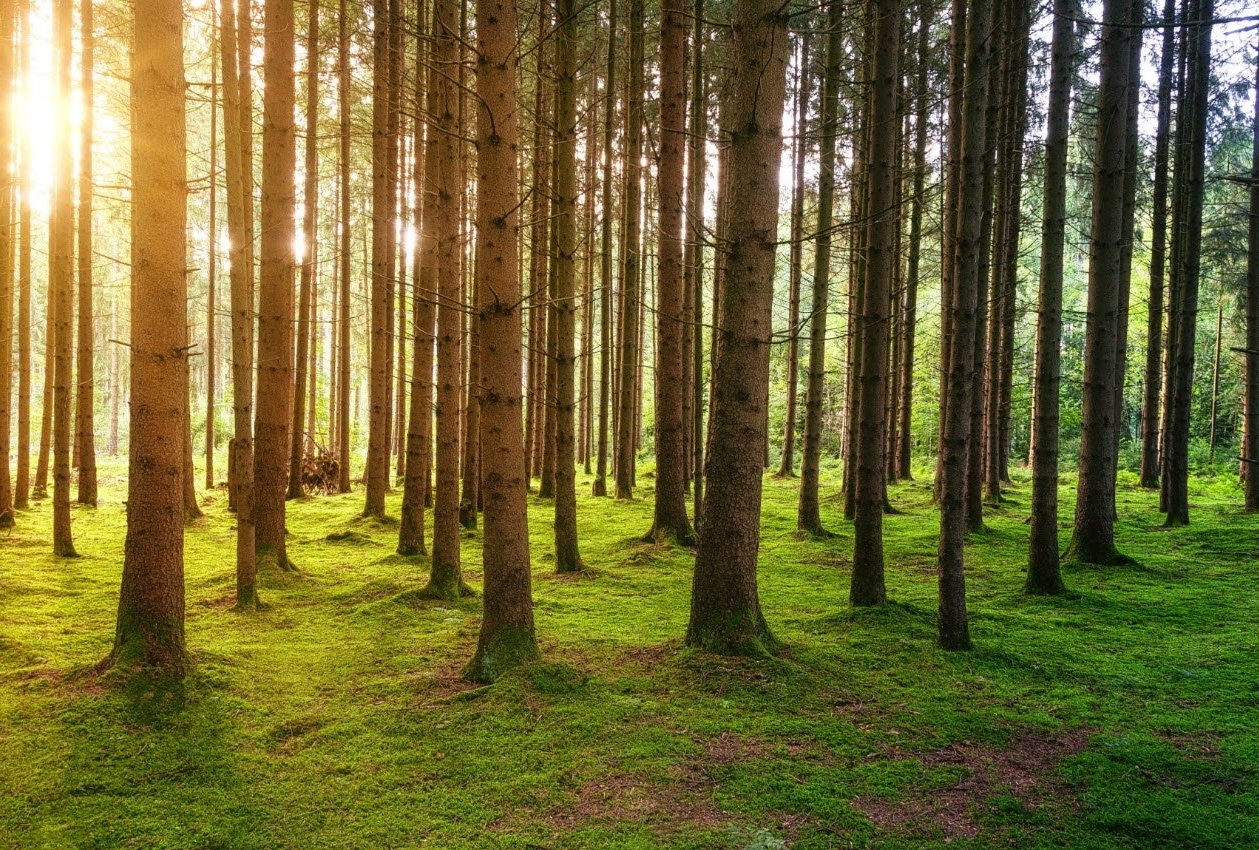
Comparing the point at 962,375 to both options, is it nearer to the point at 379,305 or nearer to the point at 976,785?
the point at 976,785

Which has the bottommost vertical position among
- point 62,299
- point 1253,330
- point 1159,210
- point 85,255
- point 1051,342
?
point 1051,342

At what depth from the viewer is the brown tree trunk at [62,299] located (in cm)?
895

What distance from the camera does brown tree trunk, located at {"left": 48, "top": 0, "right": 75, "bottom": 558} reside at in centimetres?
895

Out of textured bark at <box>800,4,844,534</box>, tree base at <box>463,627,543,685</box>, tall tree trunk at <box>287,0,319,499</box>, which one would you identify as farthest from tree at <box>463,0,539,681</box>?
tall tree trunk at <box>287,0,319,499</box>

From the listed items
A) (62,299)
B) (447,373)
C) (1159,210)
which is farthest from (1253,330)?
(62,299)

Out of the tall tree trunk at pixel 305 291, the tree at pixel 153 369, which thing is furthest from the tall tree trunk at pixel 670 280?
the tall tree trunk at pixel 305 291

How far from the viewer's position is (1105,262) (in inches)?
340

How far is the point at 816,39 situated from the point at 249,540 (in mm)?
15530

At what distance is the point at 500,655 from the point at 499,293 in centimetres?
250

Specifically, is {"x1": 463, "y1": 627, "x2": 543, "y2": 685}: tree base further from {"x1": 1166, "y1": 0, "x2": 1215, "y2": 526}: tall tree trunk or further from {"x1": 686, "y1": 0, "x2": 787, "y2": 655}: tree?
{"x1": 1166, "y1": 0, "x2": 1215, "y2": 526}: tall tree trunk

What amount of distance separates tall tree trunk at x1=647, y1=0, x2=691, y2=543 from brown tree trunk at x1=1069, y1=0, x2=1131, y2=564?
484 centimetres

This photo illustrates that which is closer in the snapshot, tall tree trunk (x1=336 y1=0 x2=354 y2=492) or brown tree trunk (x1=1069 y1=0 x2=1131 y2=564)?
brown tree trunk (x1=1069 y1=0 x2=1131 y2=564)

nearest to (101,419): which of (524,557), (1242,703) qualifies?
(524,557)

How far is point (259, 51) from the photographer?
13.3m
